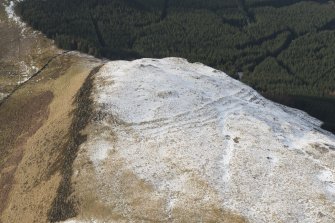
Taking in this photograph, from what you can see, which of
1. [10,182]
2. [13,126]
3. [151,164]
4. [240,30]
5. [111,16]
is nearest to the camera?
[151,164]

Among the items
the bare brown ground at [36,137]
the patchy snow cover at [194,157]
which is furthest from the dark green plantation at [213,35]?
the patchy snow cover at [194,157]

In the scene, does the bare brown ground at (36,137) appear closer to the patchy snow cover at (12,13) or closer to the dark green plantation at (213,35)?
the dark green plantation at (213,35)

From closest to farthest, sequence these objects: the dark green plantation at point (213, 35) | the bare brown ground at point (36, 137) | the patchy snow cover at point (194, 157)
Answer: the patchy snow cover at point (194, 157) → the bare brown ground at point (36, 137) → the dark green plantation at point (213, 35)

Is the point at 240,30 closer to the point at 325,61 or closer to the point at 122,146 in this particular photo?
the point at 325,61

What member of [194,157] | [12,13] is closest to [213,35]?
[12,13]

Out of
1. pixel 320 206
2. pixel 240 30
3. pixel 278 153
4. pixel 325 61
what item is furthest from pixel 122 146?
pixel 240 30

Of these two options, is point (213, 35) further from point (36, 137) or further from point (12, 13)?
point (36, 137)
